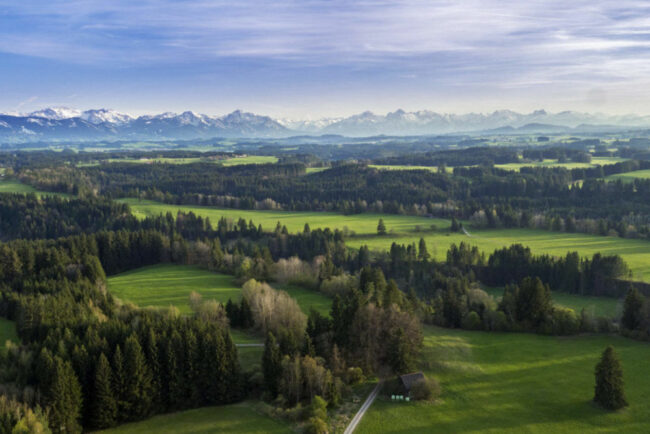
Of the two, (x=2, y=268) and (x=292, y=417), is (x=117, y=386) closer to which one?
(x=292, y=417)

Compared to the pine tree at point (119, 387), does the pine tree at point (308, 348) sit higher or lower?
higher

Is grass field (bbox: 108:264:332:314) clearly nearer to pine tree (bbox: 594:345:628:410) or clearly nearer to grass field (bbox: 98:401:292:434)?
grass field (bbox: 98:401:292:434)

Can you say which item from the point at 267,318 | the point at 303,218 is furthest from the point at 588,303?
the point at 303,218

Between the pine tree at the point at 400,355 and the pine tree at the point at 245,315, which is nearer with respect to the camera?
the pine tree at the point at 400,355

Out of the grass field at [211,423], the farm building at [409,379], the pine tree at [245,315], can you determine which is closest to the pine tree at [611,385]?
the farm building at [409,379]

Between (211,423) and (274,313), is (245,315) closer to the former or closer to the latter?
(274,313)

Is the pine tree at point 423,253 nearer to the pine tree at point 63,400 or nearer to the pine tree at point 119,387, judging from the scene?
the pine tree at point 119,387

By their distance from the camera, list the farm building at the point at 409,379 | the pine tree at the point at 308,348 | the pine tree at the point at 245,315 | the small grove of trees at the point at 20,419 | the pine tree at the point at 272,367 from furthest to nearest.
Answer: the pine tree at the point at 245,315 → the pine tree at the point at 308,348 → the farm building at the point at 409,379 → the pine tree at the point at 272,367 → the small grove of trees at the point at 20,419
